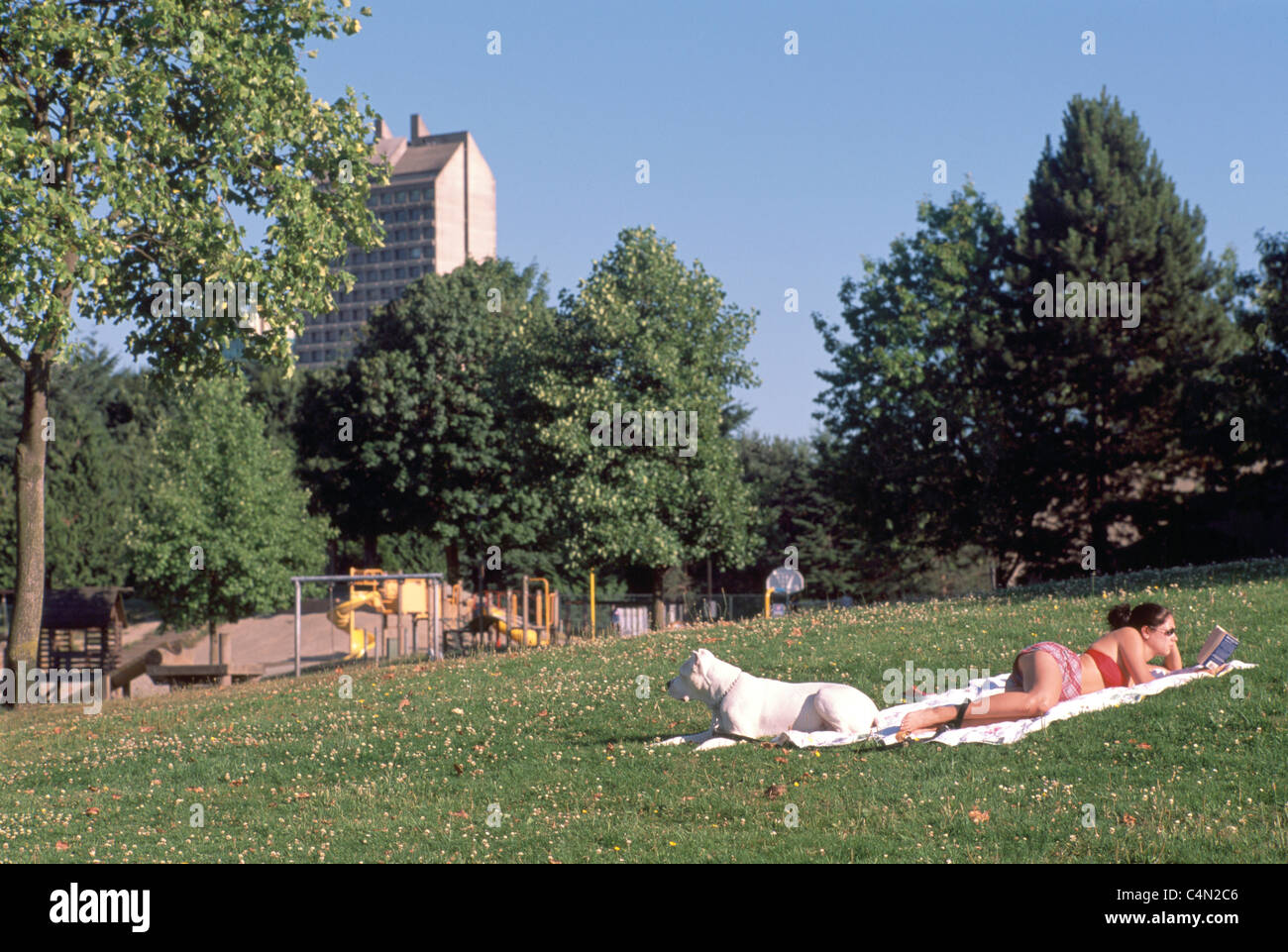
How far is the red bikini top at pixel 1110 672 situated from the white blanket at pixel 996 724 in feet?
1.03

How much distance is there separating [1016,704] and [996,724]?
38 centimetres

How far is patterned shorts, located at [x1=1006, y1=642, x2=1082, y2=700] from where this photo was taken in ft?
40.0

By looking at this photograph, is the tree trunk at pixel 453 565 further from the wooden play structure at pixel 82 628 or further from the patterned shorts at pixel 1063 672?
the patterned shorts at pixel 1063 672

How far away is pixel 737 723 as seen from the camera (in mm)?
12172

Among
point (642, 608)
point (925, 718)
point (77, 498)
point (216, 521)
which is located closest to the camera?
point (925, 718)

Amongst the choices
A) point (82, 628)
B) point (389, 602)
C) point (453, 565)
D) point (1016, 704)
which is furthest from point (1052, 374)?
point (82, 628)

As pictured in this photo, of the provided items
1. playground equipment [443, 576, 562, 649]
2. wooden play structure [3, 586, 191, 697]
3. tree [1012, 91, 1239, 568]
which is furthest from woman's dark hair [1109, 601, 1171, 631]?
wooden play structure [3, 586, 191, 697]

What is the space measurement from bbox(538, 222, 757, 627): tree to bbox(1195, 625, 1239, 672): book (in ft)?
85.7

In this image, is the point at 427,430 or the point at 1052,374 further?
the point at 427,430

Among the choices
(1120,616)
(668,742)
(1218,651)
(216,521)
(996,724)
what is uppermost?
(216,521)

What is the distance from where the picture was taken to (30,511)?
2314cm

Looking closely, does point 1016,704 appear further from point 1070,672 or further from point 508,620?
point 508,620
